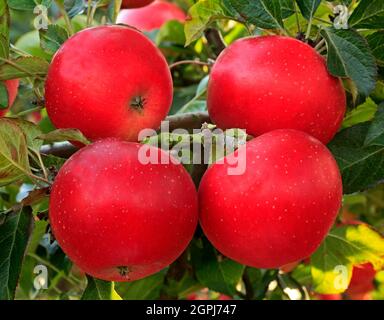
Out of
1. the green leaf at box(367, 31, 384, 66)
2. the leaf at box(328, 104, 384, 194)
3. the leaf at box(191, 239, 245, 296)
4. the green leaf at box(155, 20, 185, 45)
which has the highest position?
the green leaf at box(367, 31, 384, 66)

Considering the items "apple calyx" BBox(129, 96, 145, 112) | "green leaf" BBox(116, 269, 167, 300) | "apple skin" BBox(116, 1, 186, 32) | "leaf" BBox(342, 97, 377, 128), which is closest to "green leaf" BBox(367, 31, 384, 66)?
"leaf" BBox(342, 97, 377, 128)

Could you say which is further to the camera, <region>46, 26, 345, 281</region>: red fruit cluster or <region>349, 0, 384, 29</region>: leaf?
<region>349, 0, 384, 29</region>: leaf

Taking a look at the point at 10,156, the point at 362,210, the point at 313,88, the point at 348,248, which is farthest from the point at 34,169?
the point at 362,210

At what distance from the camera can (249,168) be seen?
2.26ft

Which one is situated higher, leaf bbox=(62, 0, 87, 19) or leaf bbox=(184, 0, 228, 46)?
leaf bbox=(184, 0, 228, 46)

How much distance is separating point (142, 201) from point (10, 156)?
16 centimetres

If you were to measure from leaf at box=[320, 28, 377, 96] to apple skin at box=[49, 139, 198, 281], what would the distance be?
186 mm

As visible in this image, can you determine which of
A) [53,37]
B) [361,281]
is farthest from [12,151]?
[361,281]

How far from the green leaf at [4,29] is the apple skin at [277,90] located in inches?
8.9

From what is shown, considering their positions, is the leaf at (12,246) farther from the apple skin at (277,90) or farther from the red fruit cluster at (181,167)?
the apple skin at (277,90)

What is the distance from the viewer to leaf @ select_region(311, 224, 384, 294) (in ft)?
3.36

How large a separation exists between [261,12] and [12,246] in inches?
14.0

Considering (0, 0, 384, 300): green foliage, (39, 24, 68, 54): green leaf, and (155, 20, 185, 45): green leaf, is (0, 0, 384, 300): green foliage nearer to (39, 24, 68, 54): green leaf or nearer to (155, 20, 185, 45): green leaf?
(39, 24, 68, 54): green leaf
